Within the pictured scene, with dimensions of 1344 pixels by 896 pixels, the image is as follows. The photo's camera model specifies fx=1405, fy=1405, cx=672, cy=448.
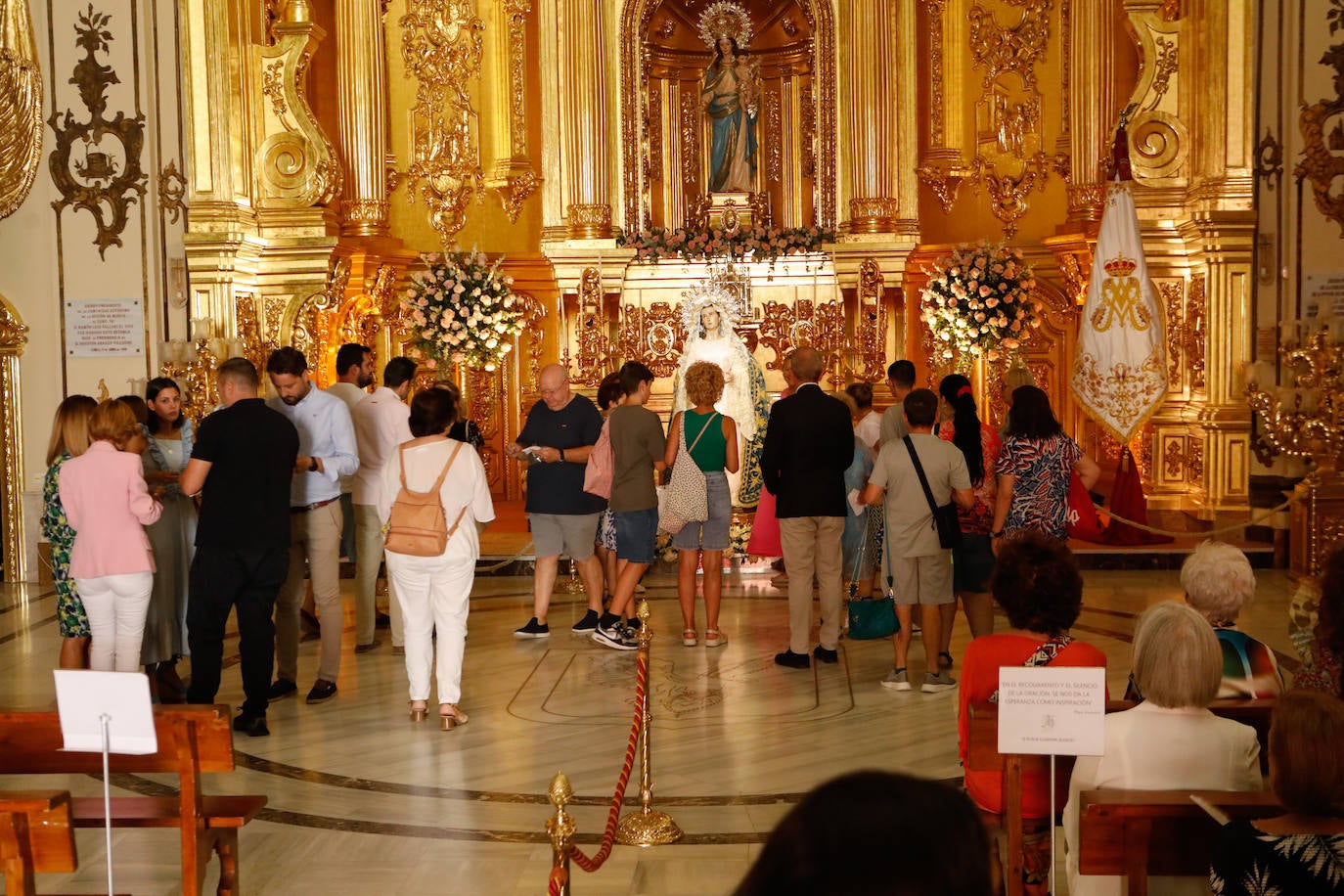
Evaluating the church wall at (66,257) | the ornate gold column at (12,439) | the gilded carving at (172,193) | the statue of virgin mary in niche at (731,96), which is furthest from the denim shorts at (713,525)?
the statue of virgin mary in niche at (731,96)

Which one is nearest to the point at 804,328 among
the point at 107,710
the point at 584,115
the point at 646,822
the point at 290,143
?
the point at 584,115

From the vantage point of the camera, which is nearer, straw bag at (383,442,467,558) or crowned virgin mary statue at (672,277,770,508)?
straw bag at (383,442,467,558)

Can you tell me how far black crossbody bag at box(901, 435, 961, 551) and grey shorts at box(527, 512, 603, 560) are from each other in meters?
2.26

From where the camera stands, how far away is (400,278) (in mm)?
14781

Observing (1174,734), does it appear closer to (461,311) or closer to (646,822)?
(646,822)

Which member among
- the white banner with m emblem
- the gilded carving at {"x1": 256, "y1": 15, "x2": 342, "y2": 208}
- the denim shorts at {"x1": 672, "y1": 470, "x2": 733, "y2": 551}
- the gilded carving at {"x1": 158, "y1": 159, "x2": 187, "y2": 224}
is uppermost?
the gilded carving at {"x1": 256, "y1": 15, "x2": 342, "y2": 208}

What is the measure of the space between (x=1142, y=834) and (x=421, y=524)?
415 cm

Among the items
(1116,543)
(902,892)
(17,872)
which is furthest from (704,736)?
(1116,543)

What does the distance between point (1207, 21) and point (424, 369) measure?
8.23 m

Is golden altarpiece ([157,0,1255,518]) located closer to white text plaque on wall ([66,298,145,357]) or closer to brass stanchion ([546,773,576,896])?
white text plaque on wall ([66,298,145,357])

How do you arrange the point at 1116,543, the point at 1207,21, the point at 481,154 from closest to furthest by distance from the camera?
the point at 1116,543 → the point at 1207,21 → the point at 481,154

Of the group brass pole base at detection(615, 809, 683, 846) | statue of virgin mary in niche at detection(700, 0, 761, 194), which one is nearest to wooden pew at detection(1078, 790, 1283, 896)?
brass pole base at detection(615, 809, 683, 846)

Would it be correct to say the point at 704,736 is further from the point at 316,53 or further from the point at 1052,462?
the point at 316,53

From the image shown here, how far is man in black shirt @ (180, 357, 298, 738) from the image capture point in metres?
6.60
